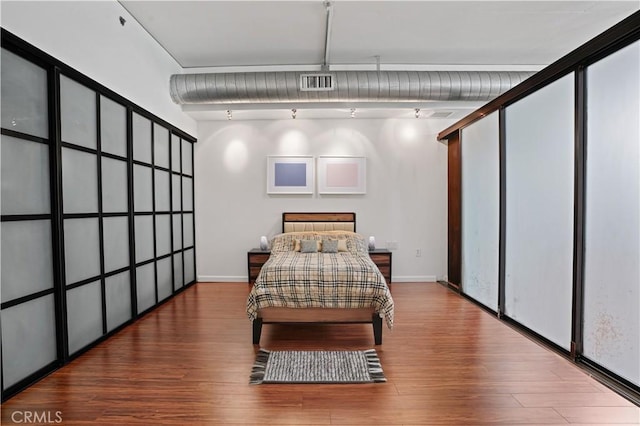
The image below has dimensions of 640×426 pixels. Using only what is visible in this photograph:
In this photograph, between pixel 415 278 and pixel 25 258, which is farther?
pixel 415 278

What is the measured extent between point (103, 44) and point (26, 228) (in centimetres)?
177

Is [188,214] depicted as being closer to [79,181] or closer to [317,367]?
[79,181]

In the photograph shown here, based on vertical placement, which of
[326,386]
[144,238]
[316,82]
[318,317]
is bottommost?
[326,386]

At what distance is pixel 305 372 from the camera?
2.45 meters

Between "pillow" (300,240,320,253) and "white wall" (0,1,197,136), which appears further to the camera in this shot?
"pillow" (300,240,320,253)

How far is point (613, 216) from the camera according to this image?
2.24m

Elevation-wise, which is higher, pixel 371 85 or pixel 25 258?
pixel 371 85

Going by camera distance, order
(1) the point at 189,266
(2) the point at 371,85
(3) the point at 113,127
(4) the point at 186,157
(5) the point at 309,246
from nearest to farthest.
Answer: (3) the point at 113,127
(2) the point at 371,85
(5) the point at 309,246
(4) the point at 186,157
(1) the point at 189,266

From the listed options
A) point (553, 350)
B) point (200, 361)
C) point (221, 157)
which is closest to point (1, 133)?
point (200, 361)

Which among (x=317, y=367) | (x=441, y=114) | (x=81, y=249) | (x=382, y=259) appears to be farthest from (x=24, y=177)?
(x=441, y=114)

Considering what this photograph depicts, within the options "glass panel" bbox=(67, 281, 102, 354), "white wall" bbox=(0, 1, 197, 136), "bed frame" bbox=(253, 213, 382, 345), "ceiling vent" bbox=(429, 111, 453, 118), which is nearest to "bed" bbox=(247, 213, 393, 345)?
"bed frame" bbox=(253, 213, 382, 345)

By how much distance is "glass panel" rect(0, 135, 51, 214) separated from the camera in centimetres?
206

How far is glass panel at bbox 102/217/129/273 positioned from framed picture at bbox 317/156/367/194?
2892 millimetres

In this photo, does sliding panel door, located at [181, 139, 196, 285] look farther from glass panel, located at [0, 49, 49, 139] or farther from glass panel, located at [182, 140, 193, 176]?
glass panel, located at [0, 49, 49, 139]
